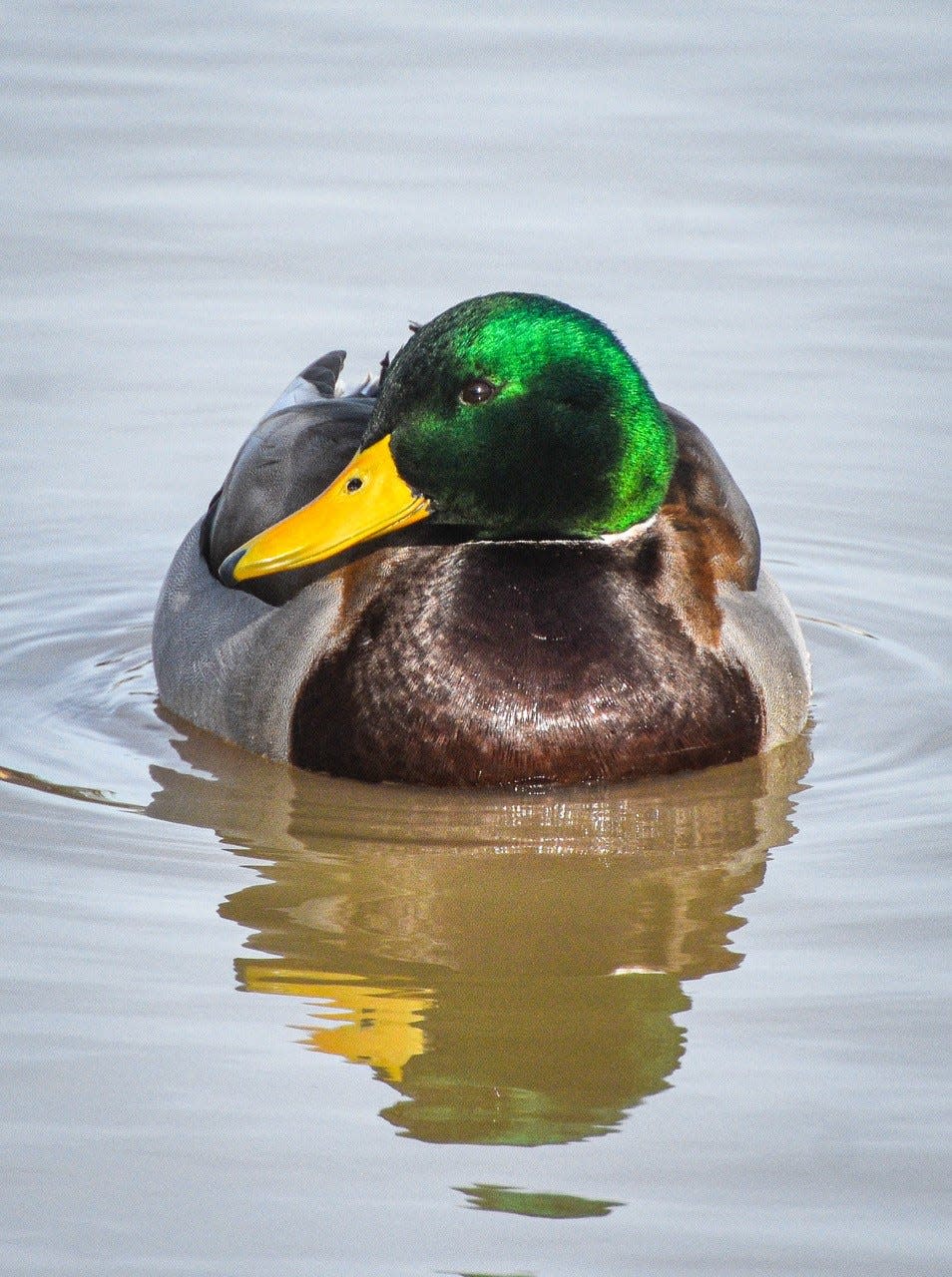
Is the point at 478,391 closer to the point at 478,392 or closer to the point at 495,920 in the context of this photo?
the point at 478,392

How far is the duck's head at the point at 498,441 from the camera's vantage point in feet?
19.7

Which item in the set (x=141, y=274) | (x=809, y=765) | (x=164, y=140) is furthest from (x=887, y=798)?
(x=164, y=140)

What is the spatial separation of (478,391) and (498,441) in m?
0.15

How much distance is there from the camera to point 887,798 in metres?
6.20

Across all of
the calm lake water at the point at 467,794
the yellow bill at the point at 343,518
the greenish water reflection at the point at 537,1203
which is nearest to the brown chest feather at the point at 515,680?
the calm lake water at the point at 467,794

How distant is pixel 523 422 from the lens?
6078 mm

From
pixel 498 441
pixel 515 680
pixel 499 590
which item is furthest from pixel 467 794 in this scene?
pixel 498 441

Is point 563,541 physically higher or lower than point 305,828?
higher

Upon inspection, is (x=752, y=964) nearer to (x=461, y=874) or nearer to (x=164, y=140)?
(x=461, y=874)

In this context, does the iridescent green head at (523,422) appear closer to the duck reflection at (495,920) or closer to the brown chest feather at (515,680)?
the brown chest feather at (515,680)

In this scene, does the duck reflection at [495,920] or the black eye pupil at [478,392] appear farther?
the black eye pupil at [478,392]

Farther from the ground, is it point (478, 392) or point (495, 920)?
point (478, 392)

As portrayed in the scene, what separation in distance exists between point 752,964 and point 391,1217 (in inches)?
53.4

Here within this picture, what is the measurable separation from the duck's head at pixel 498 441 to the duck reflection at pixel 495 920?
28.0 inches
